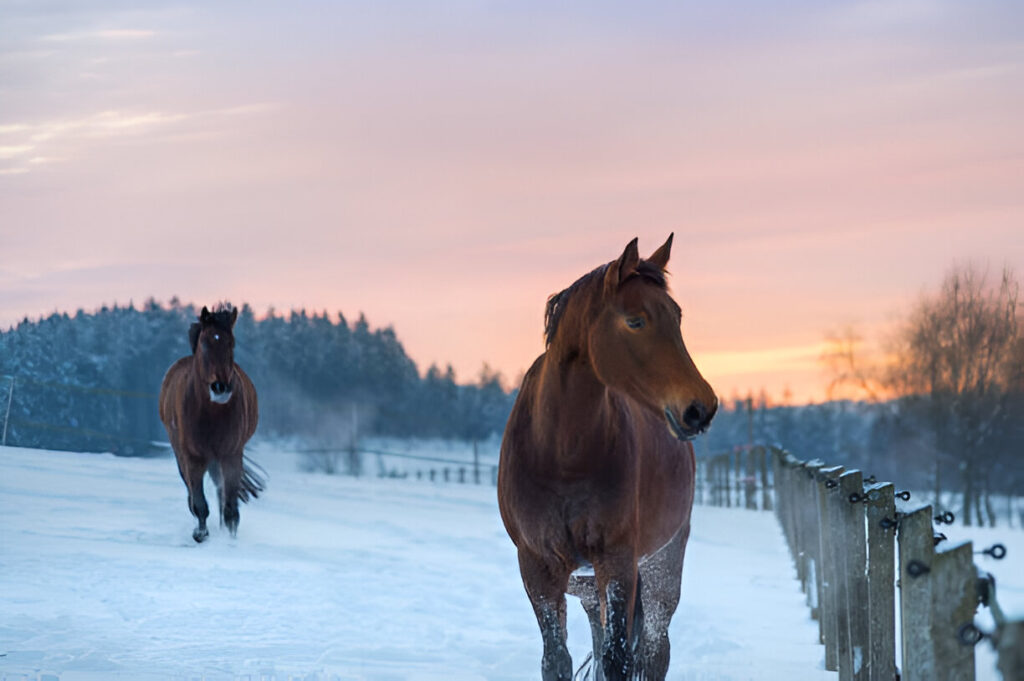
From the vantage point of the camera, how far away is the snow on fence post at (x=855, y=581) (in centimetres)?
582

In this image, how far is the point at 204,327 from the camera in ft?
37.6

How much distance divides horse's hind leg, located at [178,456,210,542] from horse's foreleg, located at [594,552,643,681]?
8.17 metres

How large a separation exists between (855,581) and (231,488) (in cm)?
808

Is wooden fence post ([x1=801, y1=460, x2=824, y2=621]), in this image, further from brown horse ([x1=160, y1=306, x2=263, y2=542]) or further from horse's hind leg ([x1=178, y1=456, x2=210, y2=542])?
horse's hind leg ([x1=178, y1=456, x2=210, y2=542])

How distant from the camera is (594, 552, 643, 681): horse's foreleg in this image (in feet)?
15.5

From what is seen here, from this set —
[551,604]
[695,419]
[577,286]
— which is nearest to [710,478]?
[551,604]

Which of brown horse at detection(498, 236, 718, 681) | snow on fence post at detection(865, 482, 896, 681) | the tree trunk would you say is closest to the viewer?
brown horse at detection(498, 236, 718, 681)

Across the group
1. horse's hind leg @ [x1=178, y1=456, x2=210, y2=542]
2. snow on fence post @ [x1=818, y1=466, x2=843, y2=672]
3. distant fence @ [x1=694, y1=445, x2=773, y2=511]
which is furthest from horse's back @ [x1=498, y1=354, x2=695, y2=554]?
distant fence @ [x1=694, y1=445, x2=773, y2=511]

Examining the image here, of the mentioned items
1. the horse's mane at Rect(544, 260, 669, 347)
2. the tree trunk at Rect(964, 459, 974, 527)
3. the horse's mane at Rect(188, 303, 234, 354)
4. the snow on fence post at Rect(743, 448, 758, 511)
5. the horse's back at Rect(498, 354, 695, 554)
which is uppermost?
the horse's mane at Rect(188, 303, 234, 354)

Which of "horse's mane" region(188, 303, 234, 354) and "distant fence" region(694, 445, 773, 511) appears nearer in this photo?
"horse's mane" region(188, 303, 234, 354)

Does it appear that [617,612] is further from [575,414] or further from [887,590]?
[887,590]

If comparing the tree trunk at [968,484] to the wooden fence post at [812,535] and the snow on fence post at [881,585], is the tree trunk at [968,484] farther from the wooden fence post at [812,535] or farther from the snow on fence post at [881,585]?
the snow on fence post at [881,585]

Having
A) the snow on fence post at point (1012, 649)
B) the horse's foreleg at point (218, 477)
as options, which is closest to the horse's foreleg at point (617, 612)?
the snow on fence post at point (1012, 649)

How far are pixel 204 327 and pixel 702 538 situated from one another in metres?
8.99
